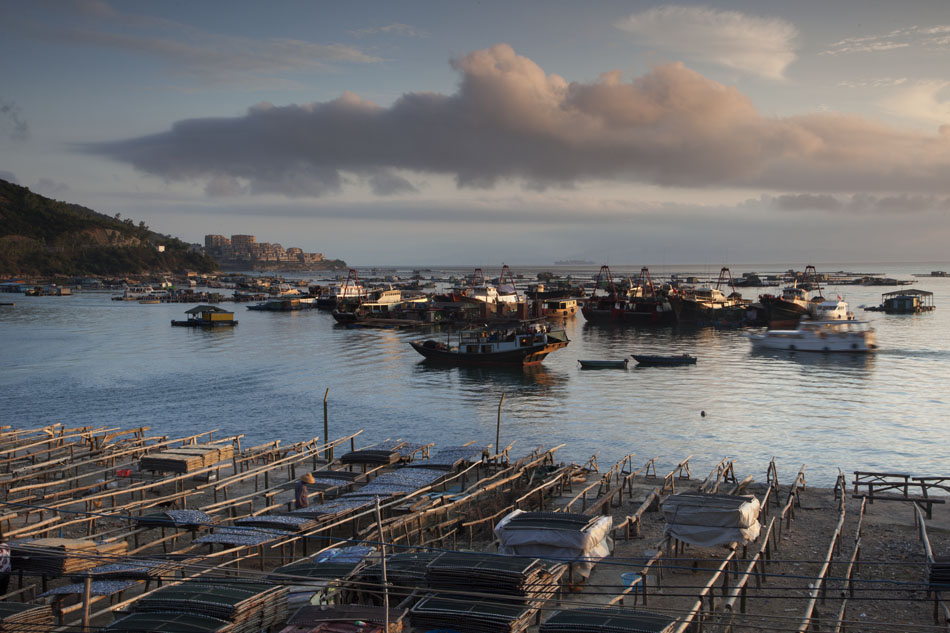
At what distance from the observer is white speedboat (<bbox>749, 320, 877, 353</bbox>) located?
61156 millimetres

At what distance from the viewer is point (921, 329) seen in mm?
79000

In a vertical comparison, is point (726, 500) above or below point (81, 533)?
above

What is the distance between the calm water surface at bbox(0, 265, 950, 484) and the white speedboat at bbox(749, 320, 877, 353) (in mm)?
1531

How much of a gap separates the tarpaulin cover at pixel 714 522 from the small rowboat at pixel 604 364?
40.1 meters

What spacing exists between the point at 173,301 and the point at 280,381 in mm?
95131

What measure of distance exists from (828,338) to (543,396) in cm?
3175

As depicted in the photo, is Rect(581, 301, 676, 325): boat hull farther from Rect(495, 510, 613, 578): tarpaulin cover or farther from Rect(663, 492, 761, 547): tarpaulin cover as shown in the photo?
Rect(495, 510, 613, 578): tarpaulin cover

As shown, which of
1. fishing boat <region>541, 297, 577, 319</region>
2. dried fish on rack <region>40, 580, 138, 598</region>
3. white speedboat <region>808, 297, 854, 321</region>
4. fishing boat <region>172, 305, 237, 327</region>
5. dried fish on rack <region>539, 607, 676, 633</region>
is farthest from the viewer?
fishing boat <region>541, 297, 577, 319</region>

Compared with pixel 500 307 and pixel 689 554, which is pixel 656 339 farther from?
pixel 689 554

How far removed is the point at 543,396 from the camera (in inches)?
1761

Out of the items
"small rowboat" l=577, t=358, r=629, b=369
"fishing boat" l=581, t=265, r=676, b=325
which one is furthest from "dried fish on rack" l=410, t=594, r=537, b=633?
"fishing boat" l=581, t=265, r=676, b=325

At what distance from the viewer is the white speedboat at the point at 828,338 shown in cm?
6116

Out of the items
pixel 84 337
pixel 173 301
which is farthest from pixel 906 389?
pixel 173 301

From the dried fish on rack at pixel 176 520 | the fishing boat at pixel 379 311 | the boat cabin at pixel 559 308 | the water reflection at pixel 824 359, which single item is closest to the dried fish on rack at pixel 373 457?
the dried fish on rack at pixel 176 520
